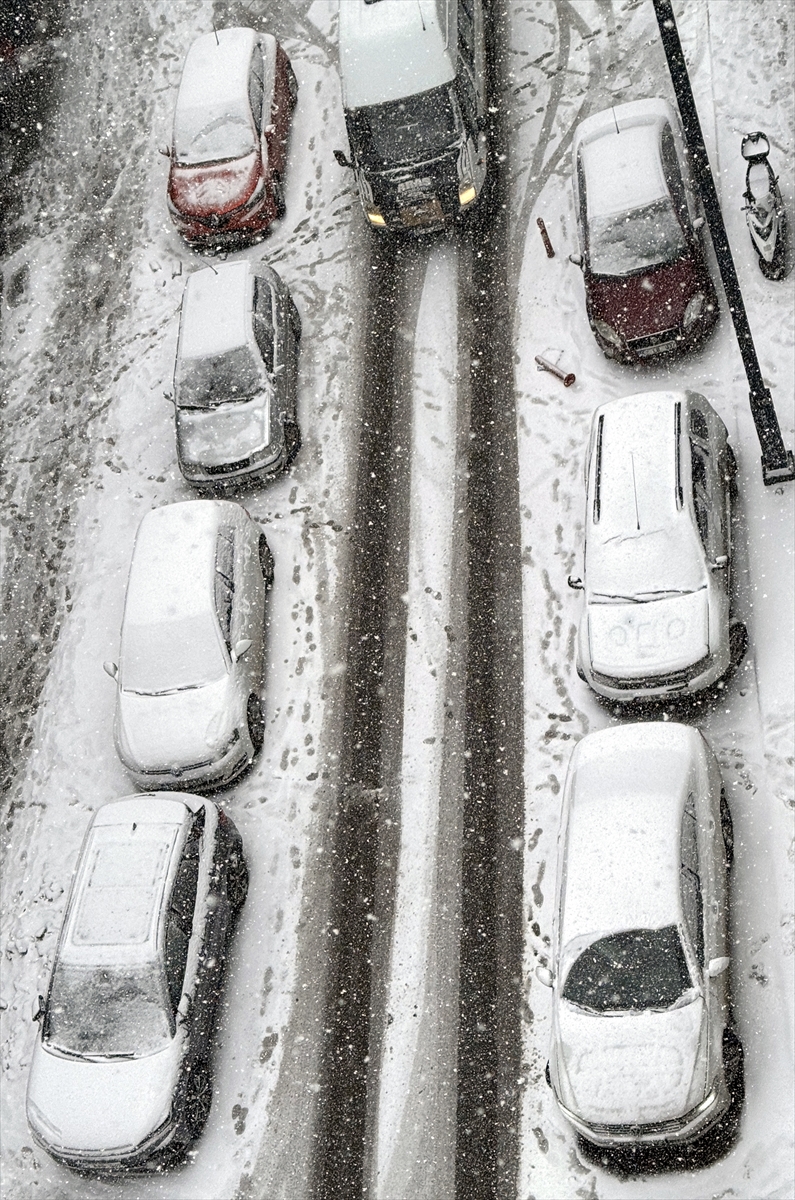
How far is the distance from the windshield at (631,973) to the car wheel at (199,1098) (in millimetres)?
3465

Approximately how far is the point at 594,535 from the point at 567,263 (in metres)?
5.09

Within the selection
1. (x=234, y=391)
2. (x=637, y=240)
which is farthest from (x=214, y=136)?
(x=637, y=240)

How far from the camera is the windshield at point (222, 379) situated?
15.7 meters

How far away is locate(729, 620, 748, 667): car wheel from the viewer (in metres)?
12.9

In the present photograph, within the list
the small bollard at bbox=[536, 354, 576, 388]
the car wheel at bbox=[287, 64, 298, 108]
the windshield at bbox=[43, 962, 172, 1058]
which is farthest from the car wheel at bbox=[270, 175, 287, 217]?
the windshield at bbox=[43, 962, 172, 1058]

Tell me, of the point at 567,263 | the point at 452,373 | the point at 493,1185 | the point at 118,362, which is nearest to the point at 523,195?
the point at 567,263

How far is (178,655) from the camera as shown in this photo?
542 inches

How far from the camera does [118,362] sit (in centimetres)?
1781

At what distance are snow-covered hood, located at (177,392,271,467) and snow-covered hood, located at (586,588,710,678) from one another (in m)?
4.89

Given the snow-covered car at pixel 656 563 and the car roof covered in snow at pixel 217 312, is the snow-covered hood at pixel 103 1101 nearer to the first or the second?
the snow-covered car at pixel 656 563

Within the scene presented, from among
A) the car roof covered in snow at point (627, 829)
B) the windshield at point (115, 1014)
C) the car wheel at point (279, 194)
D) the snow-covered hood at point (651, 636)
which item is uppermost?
the car wheel at point (279, 194)

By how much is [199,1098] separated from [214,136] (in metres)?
12.2

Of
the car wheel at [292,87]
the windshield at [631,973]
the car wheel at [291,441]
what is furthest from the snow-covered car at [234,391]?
the windshield at [631,973]

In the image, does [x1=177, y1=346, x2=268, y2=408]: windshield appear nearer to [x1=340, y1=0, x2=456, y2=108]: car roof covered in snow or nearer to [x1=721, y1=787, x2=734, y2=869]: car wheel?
[x1=340, y1=0, x2=456, y2=108]: car roof covered in snow
